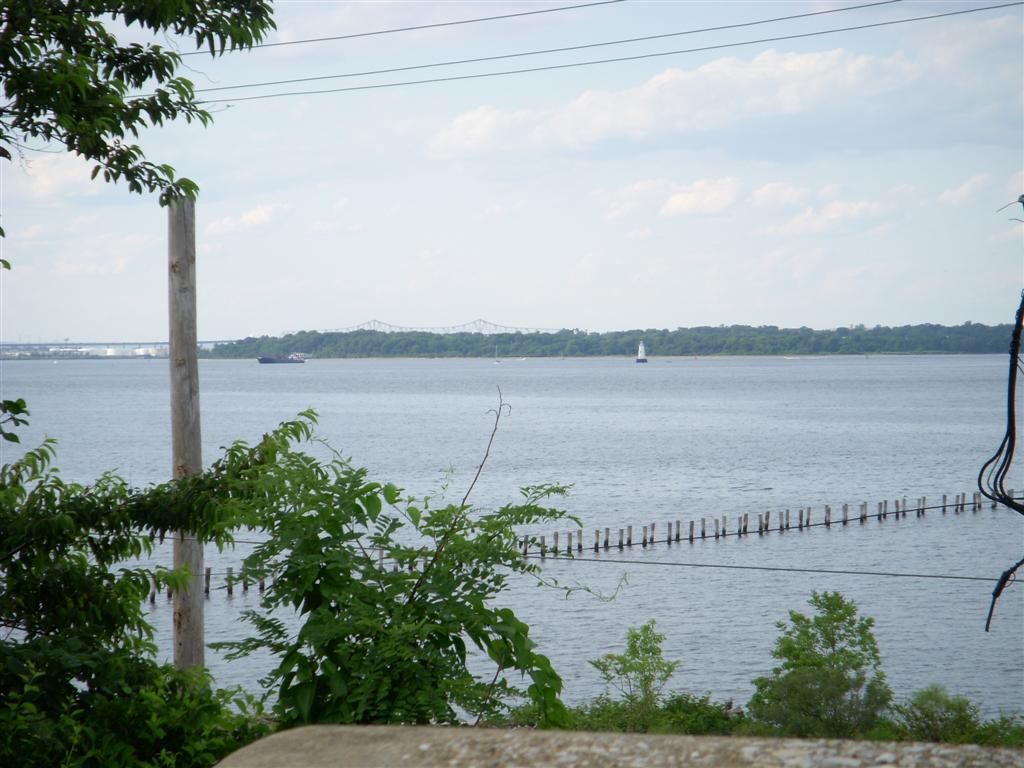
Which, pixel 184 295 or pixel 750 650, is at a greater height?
pixel 184 295

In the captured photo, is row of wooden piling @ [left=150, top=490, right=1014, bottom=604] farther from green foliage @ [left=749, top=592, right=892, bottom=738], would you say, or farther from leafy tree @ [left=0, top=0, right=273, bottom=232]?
leafy tree @ [left=0, top=0, right=273, bottom=232]

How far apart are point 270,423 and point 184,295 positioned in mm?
92550

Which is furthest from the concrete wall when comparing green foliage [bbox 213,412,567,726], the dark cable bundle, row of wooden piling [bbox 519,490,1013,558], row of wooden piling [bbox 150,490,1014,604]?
row of wooden piling [bbox 519,490,1013,558]

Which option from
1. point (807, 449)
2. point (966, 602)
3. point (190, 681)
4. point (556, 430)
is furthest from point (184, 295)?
point (556, 430)

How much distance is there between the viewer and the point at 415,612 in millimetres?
3887

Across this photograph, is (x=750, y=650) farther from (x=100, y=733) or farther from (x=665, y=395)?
(x=665, y=395)

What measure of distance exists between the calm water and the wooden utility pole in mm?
3190

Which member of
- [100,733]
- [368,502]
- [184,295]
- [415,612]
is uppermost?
[184,295]

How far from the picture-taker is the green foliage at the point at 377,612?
368 centimetres

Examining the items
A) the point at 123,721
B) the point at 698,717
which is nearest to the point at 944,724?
the point at 698,717

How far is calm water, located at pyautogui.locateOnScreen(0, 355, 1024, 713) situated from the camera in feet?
91.5

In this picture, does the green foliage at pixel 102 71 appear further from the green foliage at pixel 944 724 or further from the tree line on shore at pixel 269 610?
the green foliage at pixel 944 724

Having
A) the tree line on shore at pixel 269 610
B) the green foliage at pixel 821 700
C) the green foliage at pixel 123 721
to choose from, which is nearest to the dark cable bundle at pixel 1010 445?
the tree line on shore at pixel 269 610

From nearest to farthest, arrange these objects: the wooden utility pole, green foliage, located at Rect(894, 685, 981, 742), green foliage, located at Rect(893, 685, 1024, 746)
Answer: the wooden utility pole, green foliage, located at Rect(893, 685, 1024, 746), green foliage, located at Rect(894, 685, 981, 742)
